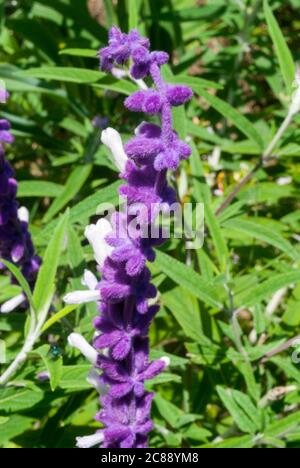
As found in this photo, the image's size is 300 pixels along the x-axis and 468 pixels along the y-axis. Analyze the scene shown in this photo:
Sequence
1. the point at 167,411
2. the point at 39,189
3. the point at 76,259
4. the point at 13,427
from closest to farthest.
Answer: the point at 13,427, the point at 76,259, the point at 167,411, the point at 39,189

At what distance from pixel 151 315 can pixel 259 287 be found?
68cm

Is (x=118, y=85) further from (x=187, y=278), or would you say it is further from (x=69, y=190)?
(x=187, y=278)

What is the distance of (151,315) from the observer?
192cm

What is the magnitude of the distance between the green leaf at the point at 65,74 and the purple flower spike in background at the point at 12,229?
0.34 metres

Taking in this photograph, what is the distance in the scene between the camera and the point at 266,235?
264cm

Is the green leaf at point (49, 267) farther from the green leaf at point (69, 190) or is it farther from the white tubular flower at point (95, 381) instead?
the green leaf at point (69, 190)

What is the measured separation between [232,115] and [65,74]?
2.50 ft

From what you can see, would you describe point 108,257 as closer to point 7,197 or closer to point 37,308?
point 37,308

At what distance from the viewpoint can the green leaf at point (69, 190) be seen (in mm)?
3211

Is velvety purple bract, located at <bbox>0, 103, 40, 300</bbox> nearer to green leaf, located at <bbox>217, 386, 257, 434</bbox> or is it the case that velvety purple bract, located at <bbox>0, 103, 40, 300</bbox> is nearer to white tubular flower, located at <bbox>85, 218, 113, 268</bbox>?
white tubular flower, located at <bbox>85, 218, 113, 268</bbox>

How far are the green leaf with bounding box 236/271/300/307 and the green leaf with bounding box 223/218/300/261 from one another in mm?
207

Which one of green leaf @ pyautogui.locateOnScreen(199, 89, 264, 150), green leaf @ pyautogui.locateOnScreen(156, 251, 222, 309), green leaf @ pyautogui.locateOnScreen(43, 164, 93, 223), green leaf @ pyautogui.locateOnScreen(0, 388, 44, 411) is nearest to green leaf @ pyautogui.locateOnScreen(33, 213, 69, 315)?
green leaf @ pyautogui.locateOnScreen(0, 388, 44, 411)

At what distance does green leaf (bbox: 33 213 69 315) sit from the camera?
2.02 meters

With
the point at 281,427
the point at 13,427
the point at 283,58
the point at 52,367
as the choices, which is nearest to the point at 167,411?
the point at 281,427
